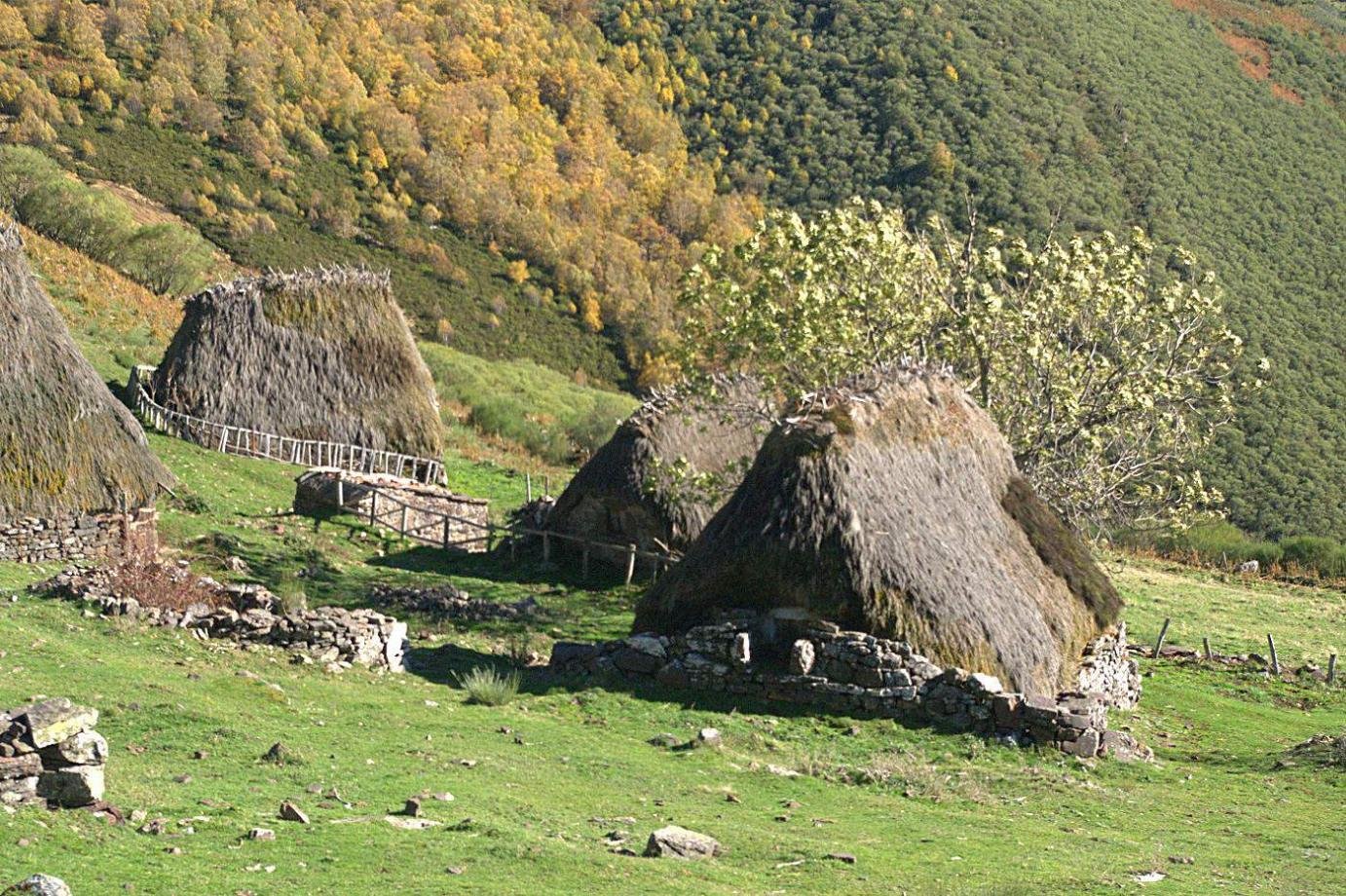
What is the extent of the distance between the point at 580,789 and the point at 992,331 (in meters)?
15.2

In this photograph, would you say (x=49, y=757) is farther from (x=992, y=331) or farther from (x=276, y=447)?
(x=276, y=447)

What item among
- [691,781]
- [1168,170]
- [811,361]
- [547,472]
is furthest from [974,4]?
[691,781]

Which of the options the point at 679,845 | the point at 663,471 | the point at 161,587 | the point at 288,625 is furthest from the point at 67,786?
the point at 663,471

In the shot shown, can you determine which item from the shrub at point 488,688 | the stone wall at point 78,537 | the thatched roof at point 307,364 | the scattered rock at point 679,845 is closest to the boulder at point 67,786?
the scattered rock at point 679,845

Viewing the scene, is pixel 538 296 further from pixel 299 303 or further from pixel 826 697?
pixel 826 697

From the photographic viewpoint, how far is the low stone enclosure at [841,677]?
17891 mm

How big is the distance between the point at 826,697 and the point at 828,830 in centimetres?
520

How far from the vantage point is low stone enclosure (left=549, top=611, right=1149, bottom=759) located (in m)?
17.9

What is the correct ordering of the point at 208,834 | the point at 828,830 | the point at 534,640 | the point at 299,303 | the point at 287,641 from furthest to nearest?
the point at 299,303 → the point at 534,640 → the point at 287,641 → the point at 828,830 → the point at 208,834

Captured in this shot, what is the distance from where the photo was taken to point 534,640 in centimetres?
2208

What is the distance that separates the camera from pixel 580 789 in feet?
46.6

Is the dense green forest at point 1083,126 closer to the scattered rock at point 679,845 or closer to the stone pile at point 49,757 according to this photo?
the scattered rock at point 679,845

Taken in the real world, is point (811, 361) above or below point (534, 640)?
above

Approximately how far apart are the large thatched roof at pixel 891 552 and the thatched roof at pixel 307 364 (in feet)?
55.4
